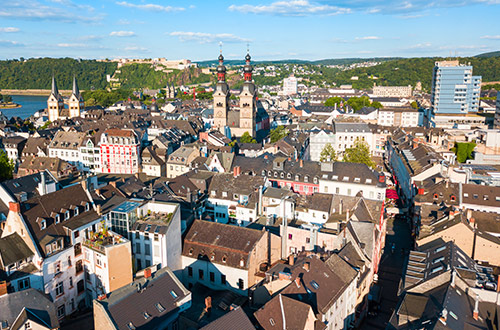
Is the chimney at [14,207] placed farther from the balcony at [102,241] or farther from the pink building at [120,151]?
the pink building at [120,151]

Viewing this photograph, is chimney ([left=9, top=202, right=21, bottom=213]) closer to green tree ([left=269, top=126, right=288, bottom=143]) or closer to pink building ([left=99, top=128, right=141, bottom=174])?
pink building ([left=99, top=128, right=141, bottom=174])

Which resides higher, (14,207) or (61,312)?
(14,207)

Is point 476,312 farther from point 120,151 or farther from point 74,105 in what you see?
point 74,105

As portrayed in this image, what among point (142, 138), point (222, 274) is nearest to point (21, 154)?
point (142, 138)

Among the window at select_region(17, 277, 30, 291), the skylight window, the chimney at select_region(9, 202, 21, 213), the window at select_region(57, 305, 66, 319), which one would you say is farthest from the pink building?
the skylight window

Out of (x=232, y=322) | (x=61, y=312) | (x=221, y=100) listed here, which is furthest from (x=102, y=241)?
(x=221, y=100)

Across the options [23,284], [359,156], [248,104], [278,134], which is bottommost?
[23,284]
